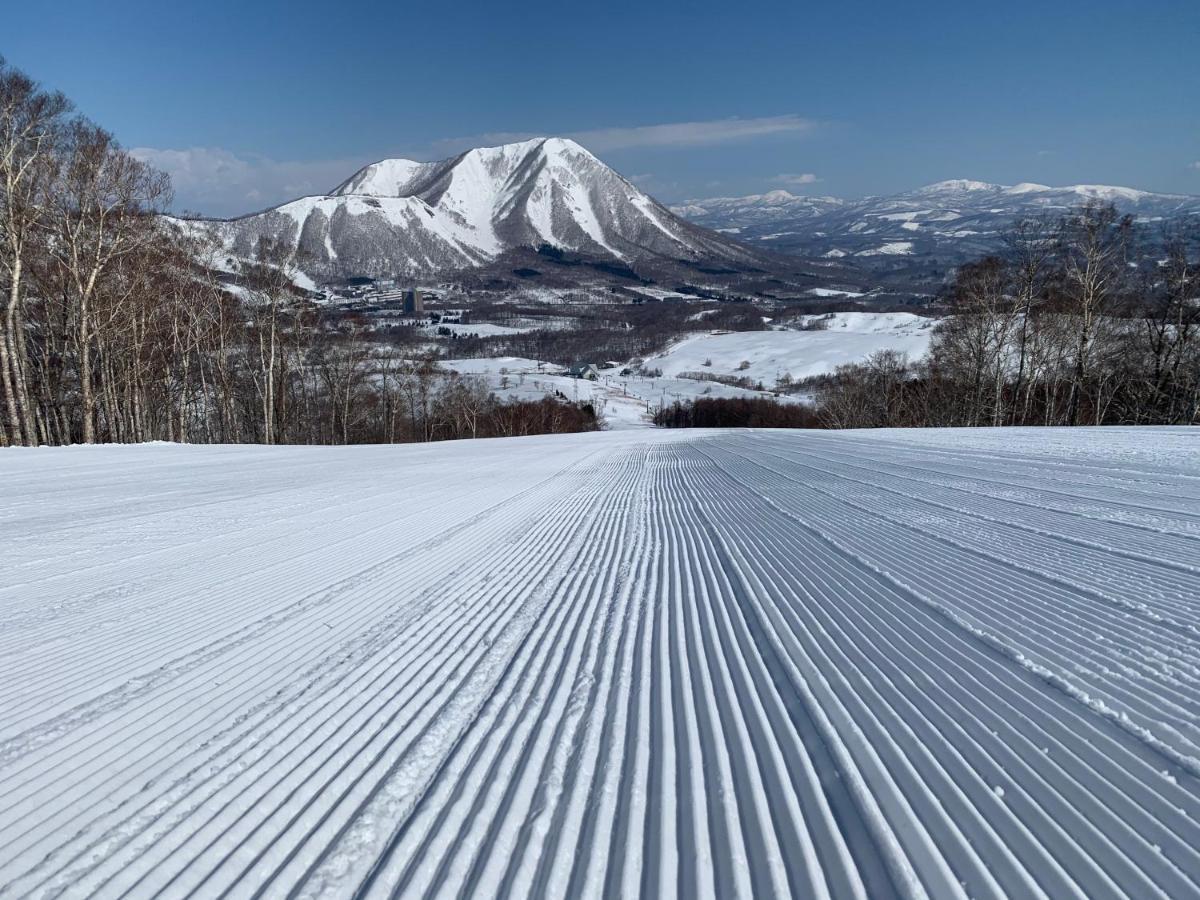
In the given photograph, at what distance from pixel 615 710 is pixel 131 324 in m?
26.3

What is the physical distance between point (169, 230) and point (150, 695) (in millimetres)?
24848

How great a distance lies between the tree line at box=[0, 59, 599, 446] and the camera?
17.1m

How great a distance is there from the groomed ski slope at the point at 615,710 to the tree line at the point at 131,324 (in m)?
15.0

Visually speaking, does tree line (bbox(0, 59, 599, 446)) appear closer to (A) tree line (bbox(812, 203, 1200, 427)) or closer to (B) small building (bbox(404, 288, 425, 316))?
(A) tree line (bbox(812, 203, 1200, 427))

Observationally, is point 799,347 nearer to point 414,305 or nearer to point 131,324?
point 414,305

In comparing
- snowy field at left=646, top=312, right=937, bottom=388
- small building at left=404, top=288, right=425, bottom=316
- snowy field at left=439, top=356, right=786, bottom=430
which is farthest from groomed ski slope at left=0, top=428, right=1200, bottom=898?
small building at left=404, top=288, right=425, bottom=316

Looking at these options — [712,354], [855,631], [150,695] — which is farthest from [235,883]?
[712,354]

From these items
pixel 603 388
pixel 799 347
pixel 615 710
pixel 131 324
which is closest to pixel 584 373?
pixel 603 388

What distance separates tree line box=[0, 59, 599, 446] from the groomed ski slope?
15.0 m

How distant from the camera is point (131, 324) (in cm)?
2317

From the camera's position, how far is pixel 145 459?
49.1 feet

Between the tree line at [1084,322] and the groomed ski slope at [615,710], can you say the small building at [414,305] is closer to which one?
the tree line at [1084,322]

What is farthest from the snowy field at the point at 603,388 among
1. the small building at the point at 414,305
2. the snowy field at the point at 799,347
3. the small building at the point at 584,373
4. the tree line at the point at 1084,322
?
the small building at the point at 414,305

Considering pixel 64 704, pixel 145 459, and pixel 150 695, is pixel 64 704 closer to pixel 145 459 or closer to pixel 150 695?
pixel 150 695
